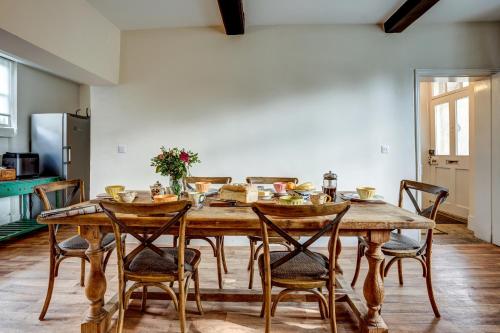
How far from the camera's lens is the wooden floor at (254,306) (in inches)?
71.4

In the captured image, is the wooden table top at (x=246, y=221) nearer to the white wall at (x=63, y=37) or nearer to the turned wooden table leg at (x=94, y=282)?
the turned wooden table leg at (x=94, y=282)

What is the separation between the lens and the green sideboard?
3.50 m

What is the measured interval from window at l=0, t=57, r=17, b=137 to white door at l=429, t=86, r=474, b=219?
6448 mm

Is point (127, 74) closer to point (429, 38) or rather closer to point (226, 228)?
point (226, 228)

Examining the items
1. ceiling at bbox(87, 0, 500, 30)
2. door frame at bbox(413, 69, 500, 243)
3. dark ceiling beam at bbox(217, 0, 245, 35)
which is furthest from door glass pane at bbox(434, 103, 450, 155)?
dark ceiling beam at bbox(217, 0, 245, 35)

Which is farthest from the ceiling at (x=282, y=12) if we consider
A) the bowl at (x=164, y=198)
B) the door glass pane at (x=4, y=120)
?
the door glass pane at (x=4, y=120)

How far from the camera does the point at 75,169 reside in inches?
179

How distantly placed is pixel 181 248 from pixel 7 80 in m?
4.47

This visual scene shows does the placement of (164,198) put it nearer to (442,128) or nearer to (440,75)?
(440,75)

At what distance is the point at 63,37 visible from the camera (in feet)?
8.91

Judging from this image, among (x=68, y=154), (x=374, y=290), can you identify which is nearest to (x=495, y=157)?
(x=374, y=290)

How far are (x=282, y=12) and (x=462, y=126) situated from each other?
3455mm

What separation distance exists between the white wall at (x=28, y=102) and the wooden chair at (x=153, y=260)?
381 cm

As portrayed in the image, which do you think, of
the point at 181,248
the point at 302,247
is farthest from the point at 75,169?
the point at 302,247
